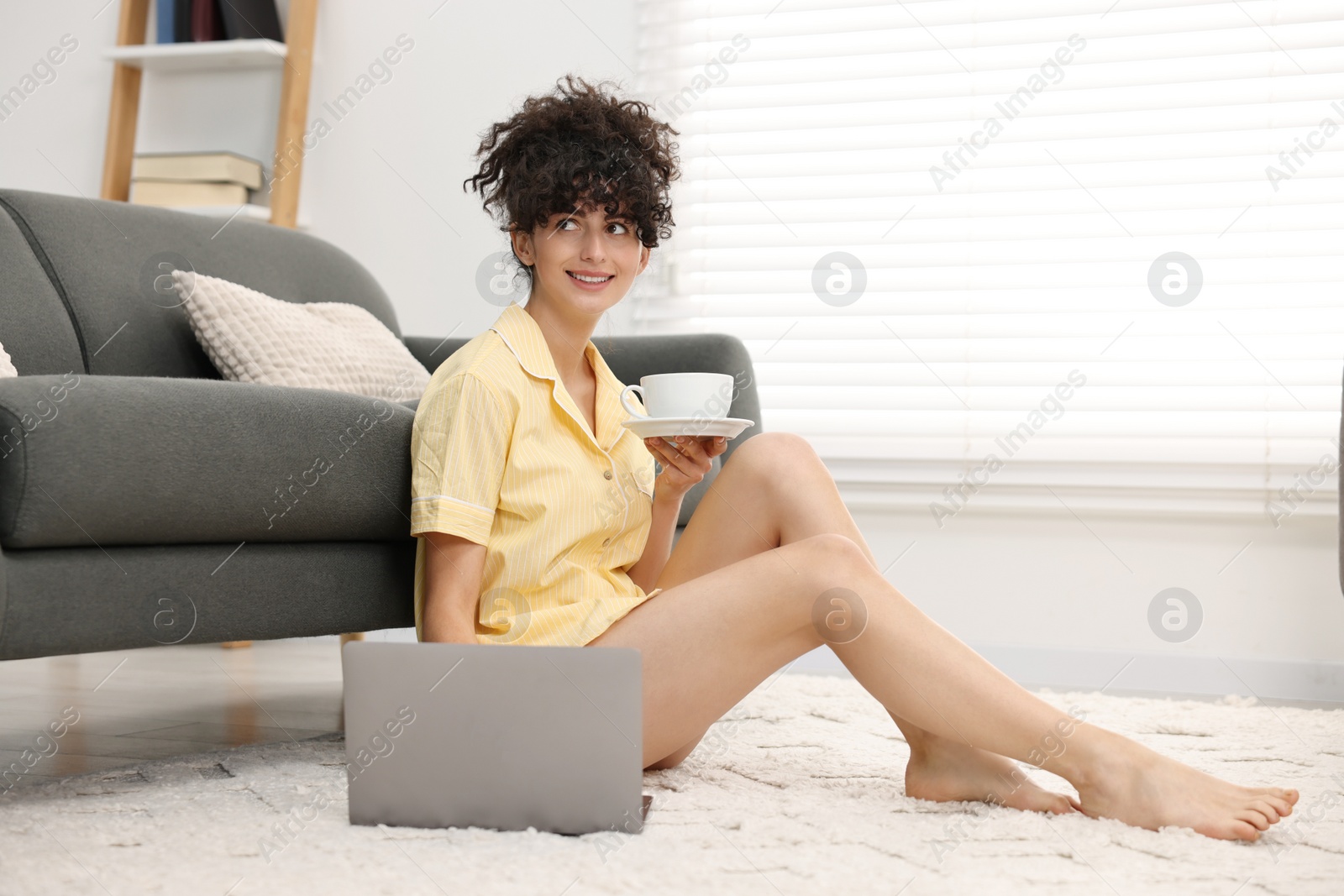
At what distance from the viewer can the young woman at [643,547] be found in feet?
3.69

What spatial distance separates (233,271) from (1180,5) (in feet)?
6.72

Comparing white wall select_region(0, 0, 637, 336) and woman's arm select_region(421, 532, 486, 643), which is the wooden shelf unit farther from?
woman's arm select_region(421, 532, 486, 643)

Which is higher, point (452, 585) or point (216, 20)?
point (216, 20)

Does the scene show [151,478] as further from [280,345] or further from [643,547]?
[280,345]

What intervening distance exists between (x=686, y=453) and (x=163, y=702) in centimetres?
130

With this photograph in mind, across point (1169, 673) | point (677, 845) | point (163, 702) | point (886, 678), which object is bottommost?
point (163, 702)

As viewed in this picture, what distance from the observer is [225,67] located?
10.3 feet

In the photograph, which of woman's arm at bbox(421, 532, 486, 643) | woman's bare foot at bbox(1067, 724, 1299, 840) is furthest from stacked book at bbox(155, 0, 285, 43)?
woman's bare foot at bbox(1067, 724, 1299, 840)

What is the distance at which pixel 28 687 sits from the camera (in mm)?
2203

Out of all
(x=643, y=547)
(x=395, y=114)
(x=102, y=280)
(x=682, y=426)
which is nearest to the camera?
(x=682, y=426)

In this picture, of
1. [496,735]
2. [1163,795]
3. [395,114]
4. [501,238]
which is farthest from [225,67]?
[1163,795]

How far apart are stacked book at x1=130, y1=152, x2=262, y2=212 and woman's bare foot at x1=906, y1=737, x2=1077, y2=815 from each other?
2.46 m


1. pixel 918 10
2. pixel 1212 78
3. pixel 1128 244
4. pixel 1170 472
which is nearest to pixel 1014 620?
pixel 1170 472

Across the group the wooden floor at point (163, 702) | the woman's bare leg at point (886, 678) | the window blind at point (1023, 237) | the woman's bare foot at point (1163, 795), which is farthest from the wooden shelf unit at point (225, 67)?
the woman's bare foot at point (1163, 795)
